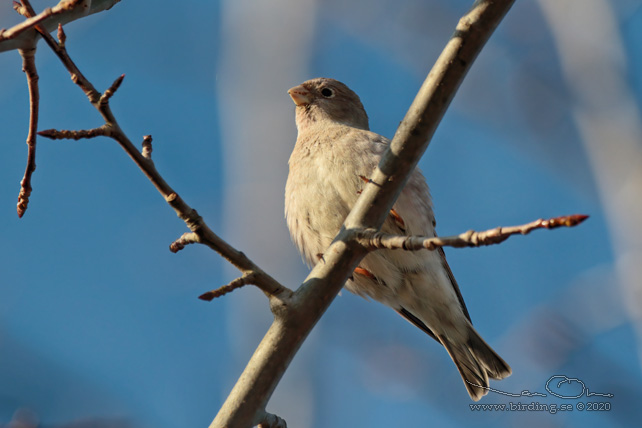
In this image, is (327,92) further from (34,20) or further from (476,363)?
(34,20)

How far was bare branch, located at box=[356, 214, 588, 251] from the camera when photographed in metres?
1.88

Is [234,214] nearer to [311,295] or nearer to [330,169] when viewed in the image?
[330,169]

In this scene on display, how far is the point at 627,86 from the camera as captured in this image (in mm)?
4543

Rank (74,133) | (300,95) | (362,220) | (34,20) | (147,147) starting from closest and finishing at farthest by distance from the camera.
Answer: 1. (34,20)
2. (74,133)
3. (147,147)
4. (362,220)
5. (300,95)

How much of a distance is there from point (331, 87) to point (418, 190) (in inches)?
71.3

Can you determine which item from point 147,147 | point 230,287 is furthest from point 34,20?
point 230,287

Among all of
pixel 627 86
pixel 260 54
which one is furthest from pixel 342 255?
pixel 260 54

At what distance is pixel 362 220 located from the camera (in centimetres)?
274

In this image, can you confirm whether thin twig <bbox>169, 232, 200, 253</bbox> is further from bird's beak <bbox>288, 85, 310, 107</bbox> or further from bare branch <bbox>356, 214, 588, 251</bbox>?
bird's beak <bbox>288, 85, 310, 107</bbox>

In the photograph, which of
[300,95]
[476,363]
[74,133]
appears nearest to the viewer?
[74,133]

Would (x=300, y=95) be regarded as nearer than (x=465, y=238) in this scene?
No

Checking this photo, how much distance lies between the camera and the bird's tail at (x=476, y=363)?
200 inches

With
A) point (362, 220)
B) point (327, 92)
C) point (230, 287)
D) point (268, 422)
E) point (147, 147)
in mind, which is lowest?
point (268, 422)

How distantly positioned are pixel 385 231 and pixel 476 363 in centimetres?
151
